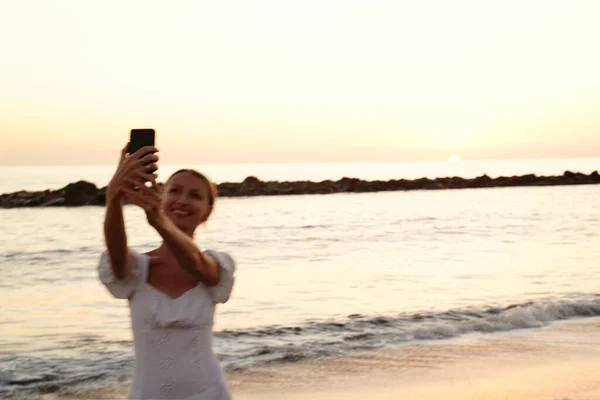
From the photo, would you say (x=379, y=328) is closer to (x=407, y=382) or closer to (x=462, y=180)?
(x=407, y=382)

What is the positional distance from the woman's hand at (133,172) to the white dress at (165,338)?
1.02 ft

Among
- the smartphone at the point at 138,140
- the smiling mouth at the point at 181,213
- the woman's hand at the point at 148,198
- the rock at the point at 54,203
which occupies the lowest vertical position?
the rock at the point at 54,203

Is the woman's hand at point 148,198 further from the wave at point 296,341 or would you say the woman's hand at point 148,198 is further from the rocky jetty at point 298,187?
the rocky jetty at point 298,187

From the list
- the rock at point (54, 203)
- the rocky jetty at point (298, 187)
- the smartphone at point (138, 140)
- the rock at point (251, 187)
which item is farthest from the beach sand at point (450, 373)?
the rock at point (251, 187)

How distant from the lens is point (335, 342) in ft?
29.5

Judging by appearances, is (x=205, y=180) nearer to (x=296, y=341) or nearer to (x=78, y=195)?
(x=296, y=341)

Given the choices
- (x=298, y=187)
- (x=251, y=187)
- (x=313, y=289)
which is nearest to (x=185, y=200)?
(x=313, y=289)

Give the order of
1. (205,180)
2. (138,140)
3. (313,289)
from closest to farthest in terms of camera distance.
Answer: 1. (138,140)
2. (205,180)
3. (313,289)

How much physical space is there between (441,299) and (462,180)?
46470 mm

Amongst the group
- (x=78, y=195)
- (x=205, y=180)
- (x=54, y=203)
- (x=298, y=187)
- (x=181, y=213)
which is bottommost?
(x=54, y=203)

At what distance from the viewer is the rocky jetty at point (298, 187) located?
111ft

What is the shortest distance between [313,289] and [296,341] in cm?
362

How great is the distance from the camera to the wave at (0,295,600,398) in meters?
7.46

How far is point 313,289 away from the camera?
41.5 ft
